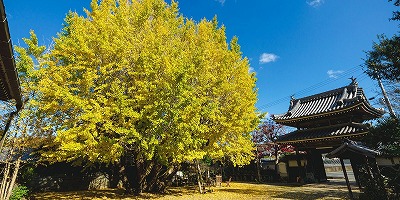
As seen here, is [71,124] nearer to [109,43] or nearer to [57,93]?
[57,93]

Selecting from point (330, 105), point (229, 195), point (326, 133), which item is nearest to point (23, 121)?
point (229, 195)

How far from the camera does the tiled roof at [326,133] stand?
1575 cm

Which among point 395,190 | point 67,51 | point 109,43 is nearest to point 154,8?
point 109,43

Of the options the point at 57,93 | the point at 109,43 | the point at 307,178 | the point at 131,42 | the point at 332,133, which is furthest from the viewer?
the point at 307,178

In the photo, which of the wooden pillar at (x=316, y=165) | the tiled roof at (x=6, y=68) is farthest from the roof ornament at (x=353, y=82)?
the tiled roof at (x=6, y=68)

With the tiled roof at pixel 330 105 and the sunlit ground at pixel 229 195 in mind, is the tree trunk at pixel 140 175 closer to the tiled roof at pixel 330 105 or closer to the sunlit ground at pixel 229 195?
the sunlit ground at pixel 229 195

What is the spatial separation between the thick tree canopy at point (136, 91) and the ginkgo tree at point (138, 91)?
0.16 feet

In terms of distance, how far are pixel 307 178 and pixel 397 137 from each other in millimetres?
12269

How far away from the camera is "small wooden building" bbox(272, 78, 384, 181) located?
16547 mm

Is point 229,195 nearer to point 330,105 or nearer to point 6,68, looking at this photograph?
point 330,105

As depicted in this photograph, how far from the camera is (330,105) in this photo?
62.2 feet

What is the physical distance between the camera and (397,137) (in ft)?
29.1

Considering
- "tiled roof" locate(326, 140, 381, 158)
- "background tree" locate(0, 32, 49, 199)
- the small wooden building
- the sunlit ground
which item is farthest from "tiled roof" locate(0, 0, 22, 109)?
the small wooden building

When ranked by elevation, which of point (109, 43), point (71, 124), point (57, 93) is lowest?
point (71, 124)
